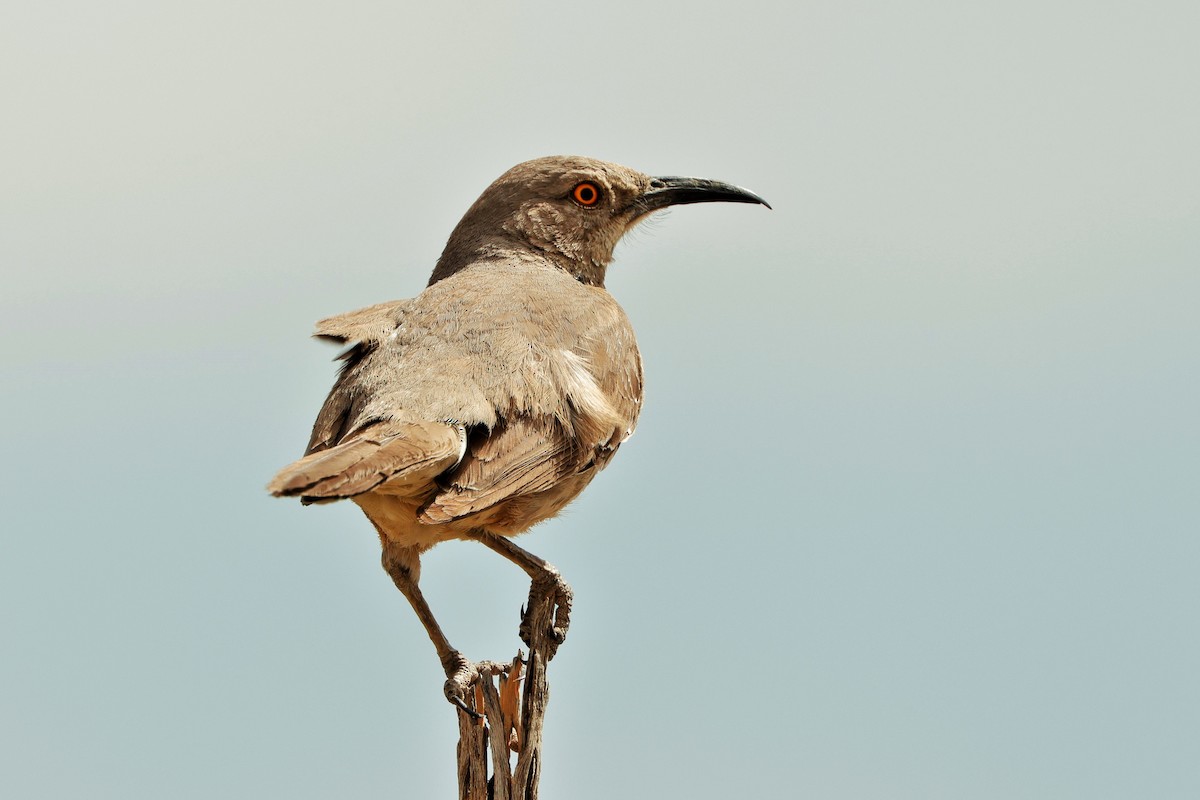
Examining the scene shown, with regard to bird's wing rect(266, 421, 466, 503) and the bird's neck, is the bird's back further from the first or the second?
the bird's neck

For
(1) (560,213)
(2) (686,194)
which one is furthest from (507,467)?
(2) (686,194)

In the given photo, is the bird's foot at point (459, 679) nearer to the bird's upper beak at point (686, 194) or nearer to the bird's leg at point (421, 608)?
the bird's leg at point (421, 608)

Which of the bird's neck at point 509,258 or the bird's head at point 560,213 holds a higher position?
the bird's head at point 560,213

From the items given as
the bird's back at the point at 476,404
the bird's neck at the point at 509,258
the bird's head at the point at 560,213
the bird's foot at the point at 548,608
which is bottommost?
the bird's foot at the point at 548,608

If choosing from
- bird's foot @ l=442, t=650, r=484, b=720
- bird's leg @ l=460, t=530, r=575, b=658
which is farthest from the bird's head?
bird's foot @ l=442, t=650, r=484, b=720

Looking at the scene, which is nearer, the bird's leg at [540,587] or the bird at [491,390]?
the bird at [491,390]

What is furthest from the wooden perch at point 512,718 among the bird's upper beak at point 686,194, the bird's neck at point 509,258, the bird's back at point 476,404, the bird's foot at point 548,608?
Result: the bird's upper beak at point 686,194

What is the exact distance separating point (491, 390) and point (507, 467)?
40 centimetres

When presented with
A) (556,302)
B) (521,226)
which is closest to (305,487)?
(556,302)

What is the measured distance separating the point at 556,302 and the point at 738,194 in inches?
68.9

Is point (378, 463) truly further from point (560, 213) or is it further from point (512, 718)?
point (560, 213)

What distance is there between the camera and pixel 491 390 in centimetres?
587

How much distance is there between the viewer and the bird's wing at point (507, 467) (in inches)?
213

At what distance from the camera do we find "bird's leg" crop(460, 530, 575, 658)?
6488 mm
